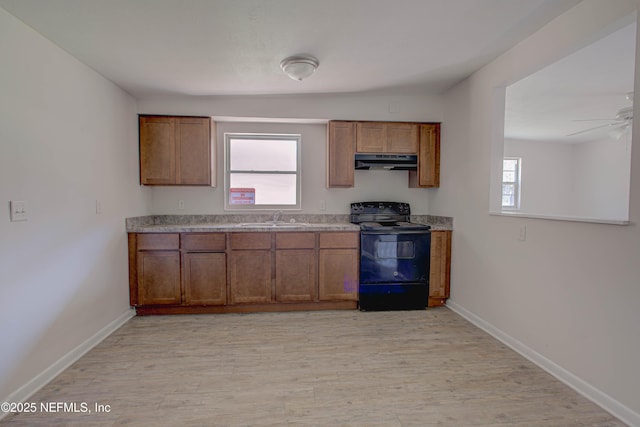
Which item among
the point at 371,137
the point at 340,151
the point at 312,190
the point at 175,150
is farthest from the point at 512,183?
the point at 175,150

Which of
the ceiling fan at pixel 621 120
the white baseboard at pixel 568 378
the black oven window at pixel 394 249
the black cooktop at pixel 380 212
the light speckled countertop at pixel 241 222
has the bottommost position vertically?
the white baseboard at pixel 568 378

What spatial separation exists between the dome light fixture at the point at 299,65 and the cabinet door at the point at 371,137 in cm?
106

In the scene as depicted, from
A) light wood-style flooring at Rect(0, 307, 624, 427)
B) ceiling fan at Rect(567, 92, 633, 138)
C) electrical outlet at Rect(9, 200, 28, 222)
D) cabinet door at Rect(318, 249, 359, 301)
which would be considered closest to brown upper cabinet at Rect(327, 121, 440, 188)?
cabinet door at Rect(318, 249, 359, 301)

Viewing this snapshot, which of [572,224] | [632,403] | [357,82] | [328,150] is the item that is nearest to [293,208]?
[328,150]

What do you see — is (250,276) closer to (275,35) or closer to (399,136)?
(275,35)

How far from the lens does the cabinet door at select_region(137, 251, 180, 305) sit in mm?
2871

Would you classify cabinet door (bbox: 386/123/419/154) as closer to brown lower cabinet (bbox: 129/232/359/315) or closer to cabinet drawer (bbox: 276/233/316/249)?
brown lower cabinet (bbox: 129/232/359/315)

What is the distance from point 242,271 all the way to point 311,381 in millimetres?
1460

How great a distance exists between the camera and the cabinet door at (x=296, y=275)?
2992 millimetres

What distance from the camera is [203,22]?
1.80m

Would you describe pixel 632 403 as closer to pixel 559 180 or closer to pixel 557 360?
pixel 557 360

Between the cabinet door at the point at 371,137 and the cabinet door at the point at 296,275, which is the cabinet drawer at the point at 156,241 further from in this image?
the cabinet door at the point at 371,137

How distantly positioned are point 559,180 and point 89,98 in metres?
8.20

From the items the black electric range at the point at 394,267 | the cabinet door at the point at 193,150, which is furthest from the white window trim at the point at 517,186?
the cabinet door at the point at 193,150
